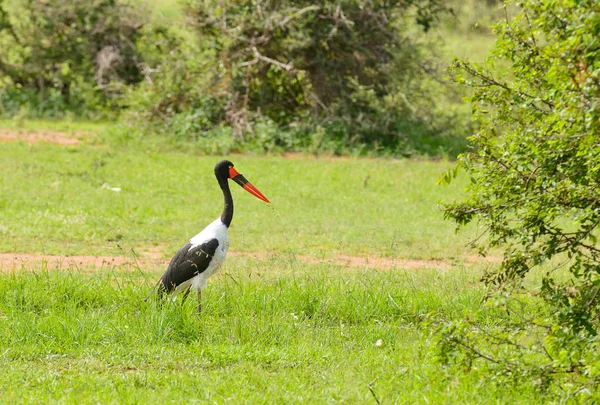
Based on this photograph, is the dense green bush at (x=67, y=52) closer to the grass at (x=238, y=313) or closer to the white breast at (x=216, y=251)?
the grass at (x=238, y=313)

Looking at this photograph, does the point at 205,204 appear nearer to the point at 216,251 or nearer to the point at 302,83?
the point at 216,251

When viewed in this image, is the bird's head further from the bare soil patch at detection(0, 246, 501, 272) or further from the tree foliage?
the tree foliage

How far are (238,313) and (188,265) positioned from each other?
0.64m

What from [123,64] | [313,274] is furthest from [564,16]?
[123,64]

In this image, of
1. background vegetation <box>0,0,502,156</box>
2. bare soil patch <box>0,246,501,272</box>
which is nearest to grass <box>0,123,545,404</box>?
bare soil patch <box>0,246,501,272</box>

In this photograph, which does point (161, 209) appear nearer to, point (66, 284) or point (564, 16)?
point (66, 284)

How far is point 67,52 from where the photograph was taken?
21328mm

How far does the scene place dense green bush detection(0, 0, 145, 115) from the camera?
20875mm

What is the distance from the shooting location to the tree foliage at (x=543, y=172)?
4625 mm

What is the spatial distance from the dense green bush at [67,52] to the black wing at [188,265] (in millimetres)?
13884

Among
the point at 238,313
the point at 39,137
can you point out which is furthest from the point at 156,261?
the point at 39,137

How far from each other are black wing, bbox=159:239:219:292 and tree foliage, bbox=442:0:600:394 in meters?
2.06

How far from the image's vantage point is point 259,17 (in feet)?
55.3

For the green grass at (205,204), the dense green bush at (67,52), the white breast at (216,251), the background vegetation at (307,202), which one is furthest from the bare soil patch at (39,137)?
the white breast at (216,251)
